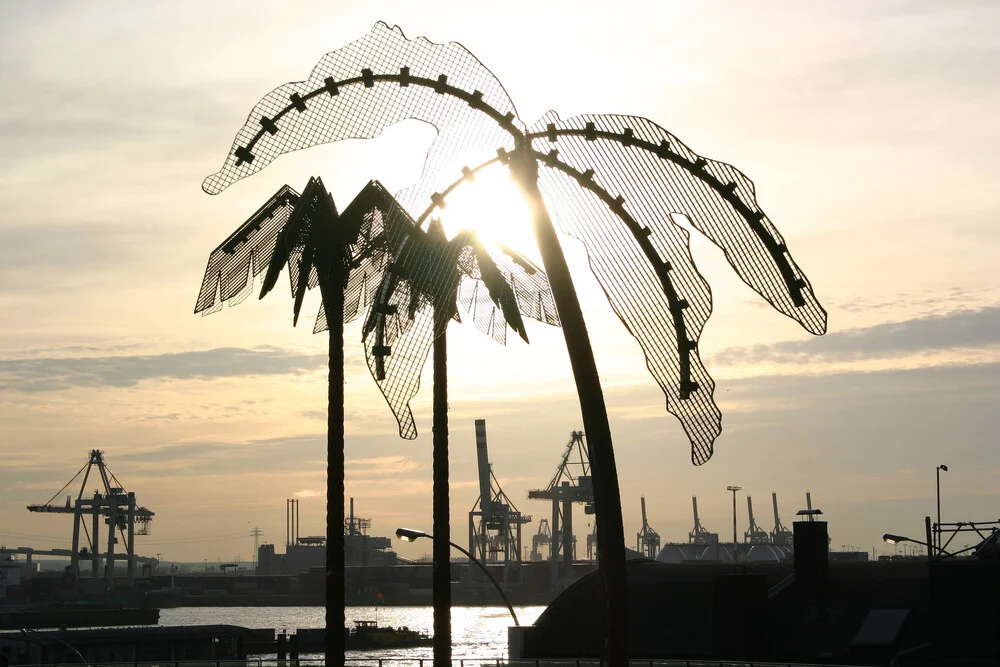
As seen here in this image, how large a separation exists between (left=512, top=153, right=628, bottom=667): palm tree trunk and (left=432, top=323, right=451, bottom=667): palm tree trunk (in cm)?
1083

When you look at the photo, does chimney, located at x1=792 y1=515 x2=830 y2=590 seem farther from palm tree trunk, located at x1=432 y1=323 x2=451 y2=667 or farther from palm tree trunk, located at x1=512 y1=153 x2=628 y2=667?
palm tree trunk, located at x1=512 y1=153 x2=628 y2=667

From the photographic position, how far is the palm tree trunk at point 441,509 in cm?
2559

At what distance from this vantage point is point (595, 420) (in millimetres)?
14617

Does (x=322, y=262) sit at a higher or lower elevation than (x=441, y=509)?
higher

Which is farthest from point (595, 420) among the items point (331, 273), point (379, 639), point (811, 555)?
point (379, 639)

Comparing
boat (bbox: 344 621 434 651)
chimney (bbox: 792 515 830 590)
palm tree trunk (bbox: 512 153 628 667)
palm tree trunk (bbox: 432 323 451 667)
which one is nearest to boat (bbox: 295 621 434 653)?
boat (bbox: 344 621 434 651)

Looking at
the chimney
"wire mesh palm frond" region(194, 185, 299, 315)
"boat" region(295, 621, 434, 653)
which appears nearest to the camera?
"wire mesh palm frond" region(194, 185, 299, 315)

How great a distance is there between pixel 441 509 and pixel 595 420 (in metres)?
12.1

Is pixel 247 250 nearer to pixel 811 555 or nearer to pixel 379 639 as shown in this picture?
pixel 811 555

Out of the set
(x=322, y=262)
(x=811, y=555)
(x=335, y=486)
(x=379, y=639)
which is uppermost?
(x=322, y=262)

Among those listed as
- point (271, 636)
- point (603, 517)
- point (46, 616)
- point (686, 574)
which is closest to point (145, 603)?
point (46, 616)

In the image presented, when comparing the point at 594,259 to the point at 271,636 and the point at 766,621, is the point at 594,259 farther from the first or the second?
the point at 271,636

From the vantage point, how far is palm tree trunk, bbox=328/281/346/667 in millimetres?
24562

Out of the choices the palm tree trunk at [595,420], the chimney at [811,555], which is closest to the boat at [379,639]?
the chimney at [811,555]
